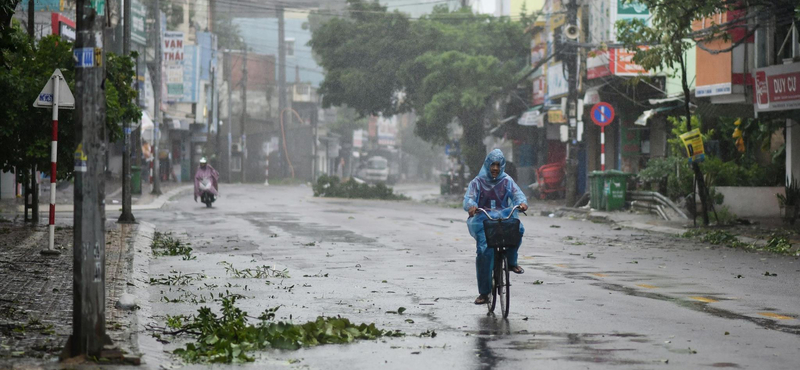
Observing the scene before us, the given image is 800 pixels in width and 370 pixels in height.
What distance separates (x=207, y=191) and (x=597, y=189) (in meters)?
12.4

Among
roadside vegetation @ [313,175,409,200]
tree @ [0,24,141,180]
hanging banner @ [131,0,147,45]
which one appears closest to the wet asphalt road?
tree @ [0,24,141,180]

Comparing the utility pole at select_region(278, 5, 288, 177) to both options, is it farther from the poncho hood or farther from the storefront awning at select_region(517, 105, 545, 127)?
the poncho hood

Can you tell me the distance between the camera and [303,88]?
92.7 metres

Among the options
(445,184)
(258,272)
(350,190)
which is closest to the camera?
(258,272)

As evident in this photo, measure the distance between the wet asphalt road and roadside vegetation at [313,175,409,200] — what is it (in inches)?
1018

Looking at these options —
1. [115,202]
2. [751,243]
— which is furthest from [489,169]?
[115,202]

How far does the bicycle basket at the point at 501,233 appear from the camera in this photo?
961 centimetres

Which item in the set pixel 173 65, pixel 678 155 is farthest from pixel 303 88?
pixel 678 155

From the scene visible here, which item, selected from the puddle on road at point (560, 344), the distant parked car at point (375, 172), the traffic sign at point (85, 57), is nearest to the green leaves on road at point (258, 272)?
the puddle on road at point (560, 344)

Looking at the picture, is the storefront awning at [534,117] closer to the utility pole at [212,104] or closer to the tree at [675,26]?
the tree at [675,26]

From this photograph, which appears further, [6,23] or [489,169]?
[489,169]

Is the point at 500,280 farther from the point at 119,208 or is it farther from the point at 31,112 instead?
the point at 119,208

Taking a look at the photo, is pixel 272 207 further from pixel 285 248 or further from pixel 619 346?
pixel 619 346

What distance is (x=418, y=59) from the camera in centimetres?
4750
